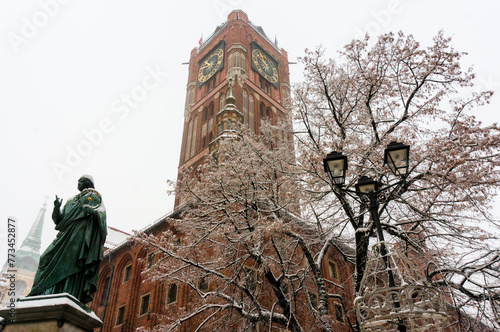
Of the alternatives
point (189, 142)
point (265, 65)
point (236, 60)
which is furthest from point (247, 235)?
point (265, 65)

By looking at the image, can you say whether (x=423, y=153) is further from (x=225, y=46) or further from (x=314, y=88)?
(x=225, y=46)

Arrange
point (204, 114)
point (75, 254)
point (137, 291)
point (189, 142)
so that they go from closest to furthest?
point (75, 254)
point (137, 291)
point (189, 142)
point (204, 114)

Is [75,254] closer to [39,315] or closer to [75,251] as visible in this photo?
[75,251]

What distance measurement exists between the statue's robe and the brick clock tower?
28226 mm

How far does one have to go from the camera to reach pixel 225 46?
43812 millimetres

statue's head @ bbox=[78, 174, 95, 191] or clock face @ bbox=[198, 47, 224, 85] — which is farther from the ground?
clock face @ bbox=[198, 47, 224, 85]

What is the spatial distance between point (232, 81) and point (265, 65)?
7.93m

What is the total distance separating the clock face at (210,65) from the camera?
43.3 metres

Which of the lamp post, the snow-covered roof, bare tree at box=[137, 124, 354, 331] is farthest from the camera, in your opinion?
the snow-covered roof

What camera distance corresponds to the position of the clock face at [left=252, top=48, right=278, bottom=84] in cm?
4320

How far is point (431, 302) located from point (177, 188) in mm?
10604

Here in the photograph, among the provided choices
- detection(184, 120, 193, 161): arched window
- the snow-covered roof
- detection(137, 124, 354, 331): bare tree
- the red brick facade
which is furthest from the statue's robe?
the snow-covered roof

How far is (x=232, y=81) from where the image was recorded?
126 feet

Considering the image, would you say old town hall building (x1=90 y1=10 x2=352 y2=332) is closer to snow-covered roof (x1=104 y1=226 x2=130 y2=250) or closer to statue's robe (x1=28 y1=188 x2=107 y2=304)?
snow-covered roof (x1=104 y1=226 x2=130 y2=250)
